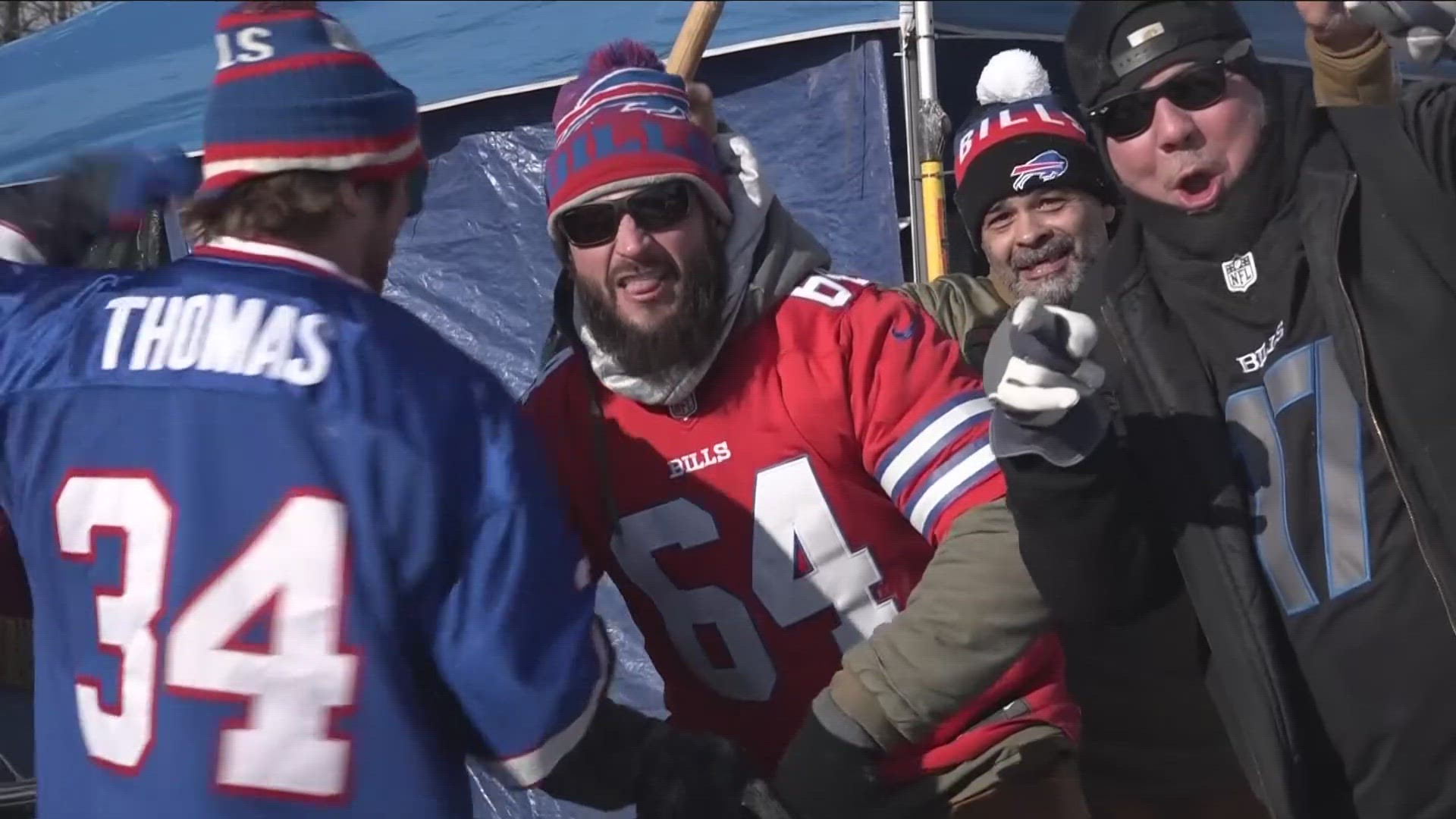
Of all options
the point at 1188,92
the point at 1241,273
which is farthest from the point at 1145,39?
the point at 1241,273

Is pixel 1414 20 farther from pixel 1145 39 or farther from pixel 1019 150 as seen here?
pixel 1019 150

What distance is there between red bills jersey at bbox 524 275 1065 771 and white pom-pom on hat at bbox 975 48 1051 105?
1.14 metres

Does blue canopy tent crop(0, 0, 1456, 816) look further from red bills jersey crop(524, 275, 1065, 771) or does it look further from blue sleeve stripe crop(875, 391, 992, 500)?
blue sleeve stripe crop(875, 391, 992, 500)

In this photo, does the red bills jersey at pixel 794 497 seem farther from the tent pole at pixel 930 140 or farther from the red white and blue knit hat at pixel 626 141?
the tent pole at pixel 930 140

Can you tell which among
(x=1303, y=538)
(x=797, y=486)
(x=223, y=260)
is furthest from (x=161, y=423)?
(x=1303, y=538)

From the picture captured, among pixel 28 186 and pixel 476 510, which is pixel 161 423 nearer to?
pixel 476 510

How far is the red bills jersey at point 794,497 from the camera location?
7.21 feet

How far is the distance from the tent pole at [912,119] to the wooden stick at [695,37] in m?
0.64

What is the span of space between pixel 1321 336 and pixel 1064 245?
4.04 ft

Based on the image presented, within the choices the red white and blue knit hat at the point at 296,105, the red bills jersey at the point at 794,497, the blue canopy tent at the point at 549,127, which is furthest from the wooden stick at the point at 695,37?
the red white and blue knit hat at the point at 296,105

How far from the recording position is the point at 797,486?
223 cm

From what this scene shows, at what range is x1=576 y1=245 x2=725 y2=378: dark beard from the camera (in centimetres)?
227

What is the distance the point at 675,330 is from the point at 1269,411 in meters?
0.86

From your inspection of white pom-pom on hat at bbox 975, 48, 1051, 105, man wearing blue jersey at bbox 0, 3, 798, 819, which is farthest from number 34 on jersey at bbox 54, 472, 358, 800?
white pom-pom on hat at bbox 975, 48, 1051, 105
